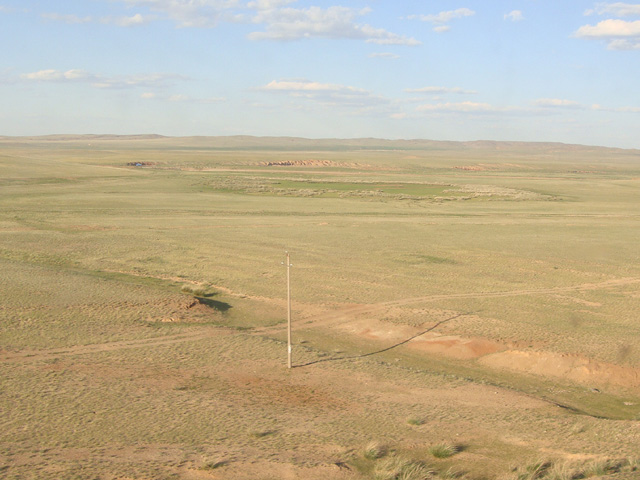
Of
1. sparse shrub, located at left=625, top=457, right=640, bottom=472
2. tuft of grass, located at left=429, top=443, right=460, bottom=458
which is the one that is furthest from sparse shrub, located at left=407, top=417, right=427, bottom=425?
sparse shrub, located at left=625, top=457, right=640, bottom=472

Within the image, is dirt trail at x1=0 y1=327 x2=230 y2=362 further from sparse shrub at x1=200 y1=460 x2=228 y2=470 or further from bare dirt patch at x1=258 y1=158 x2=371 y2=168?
bare dirt patch at x1=258 y1=158 x2=371 y2=168

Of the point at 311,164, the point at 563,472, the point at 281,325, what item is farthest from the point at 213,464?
the point at 311,164

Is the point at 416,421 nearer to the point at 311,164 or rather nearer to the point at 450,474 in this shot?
the point at 450,474

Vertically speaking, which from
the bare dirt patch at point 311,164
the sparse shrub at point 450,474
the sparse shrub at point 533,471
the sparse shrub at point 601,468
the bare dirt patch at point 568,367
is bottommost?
the bare dirt patch at point 568,367

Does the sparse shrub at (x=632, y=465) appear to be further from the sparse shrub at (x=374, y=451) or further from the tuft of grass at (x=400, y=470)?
the sparse shrub at (x=374, y=451)

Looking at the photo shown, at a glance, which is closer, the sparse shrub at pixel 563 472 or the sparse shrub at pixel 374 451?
the sparse shrub at pixel 563 472

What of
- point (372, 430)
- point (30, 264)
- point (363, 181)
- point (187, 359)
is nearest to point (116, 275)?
point (30, 264)

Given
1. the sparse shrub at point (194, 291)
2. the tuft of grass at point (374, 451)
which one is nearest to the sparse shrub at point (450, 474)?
the tuft of grass at point (374, 451)
